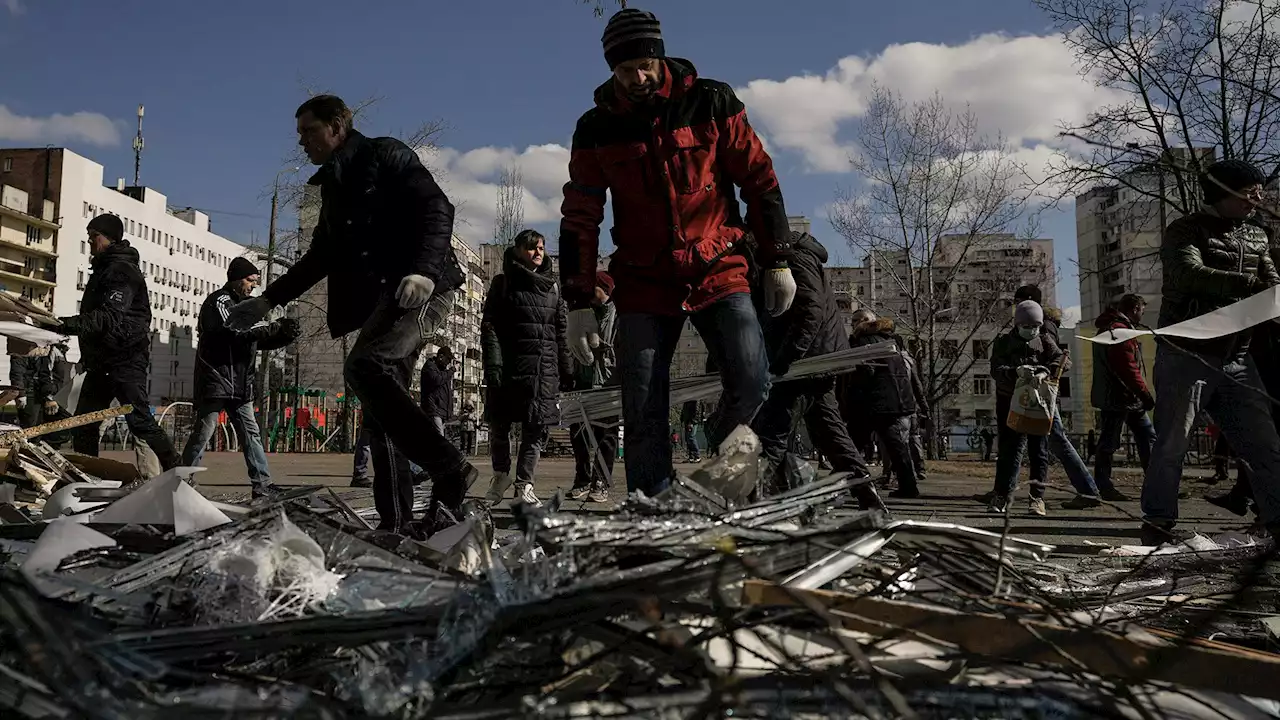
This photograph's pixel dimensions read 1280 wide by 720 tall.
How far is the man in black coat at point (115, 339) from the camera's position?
6.35m

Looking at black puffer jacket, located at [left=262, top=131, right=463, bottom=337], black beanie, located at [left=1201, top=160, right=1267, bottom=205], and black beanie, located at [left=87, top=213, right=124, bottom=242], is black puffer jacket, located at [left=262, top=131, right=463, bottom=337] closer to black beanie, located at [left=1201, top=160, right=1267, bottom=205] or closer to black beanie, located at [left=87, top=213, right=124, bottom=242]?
black beanie, located at [left=87, top=213, right=124, bottom=242]

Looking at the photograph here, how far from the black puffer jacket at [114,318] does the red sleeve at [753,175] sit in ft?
15.3

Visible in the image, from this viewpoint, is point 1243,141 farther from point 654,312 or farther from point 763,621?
point 763,621

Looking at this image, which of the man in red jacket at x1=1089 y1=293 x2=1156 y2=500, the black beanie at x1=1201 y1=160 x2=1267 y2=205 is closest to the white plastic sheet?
the black beanie at x1=1201 y1=160 x2=1267 y2=205

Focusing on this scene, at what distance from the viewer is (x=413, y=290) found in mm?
3797

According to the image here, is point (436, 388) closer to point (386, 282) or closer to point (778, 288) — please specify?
point (386, 282)

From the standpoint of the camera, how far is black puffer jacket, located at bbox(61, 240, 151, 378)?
6309 millimetres

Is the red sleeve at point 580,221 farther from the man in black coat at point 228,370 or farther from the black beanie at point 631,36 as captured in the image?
the man in black coat at point 228,370

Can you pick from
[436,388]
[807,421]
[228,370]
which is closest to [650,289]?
[807,421]

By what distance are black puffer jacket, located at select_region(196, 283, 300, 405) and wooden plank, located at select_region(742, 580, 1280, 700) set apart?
6.28m

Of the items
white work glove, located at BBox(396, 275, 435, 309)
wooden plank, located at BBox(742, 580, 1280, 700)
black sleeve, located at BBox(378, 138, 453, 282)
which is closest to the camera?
wooden plank, located at BBox(742, 580, 1280, 700)

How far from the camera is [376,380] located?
3.85 metres

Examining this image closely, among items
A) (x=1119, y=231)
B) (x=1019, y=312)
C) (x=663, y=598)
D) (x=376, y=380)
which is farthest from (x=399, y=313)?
(x=1119, y=231)

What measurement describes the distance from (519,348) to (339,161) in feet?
10.6
